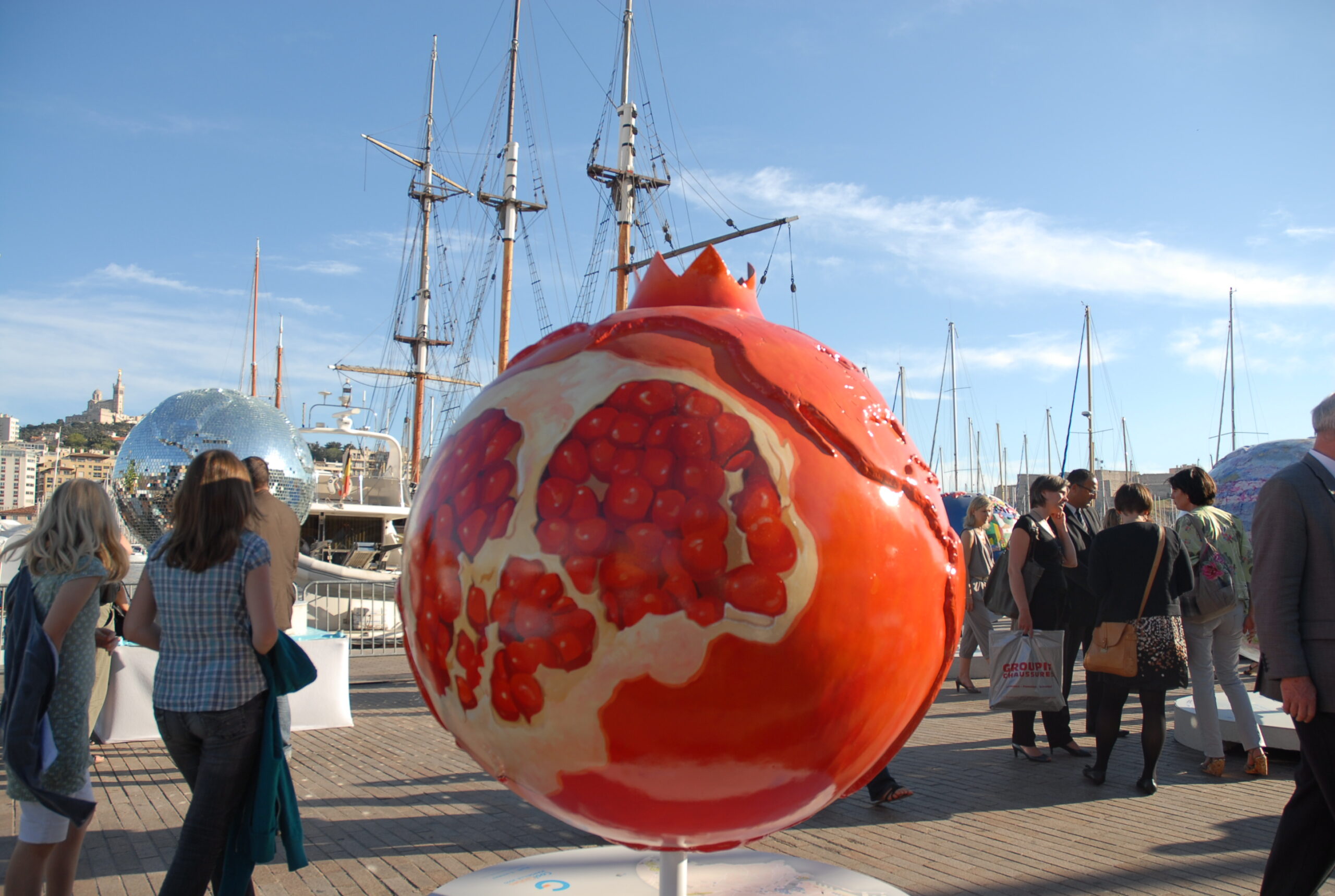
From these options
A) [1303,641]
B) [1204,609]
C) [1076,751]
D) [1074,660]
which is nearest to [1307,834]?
[1303,641]

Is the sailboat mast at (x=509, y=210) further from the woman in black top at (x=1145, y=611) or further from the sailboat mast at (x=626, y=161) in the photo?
the woman in black top at (x=1145, y=611)

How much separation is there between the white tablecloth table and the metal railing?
540cm

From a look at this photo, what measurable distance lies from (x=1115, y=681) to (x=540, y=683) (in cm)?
475

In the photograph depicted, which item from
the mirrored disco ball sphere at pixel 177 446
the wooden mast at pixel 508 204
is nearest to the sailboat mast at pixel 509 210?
the wooden mast at pixel 508 204

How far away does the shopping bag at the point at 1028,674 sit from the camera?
19.7 ft

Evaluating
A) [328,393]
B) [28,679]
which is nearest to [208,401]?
[28,679]

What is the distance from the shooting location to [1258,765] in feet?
19.5

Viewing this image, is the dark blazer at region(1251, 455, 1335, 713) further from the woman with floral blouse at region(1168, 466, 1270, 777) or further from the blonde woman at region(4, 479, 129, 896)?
the blonde woman at region(4, 479, 129, 896)

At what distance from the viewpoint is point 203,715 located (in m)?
3.17

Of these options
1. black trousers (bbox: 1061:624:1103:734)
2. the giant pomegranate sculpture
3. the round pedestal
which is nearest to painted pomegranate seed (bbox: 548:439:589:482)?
the giant pomegranate sculpture

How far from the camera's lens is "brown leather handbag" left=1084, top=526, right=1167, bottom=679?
18.0ft

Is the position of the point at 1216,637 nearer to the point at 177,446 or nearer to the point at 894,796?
the point at 894,796

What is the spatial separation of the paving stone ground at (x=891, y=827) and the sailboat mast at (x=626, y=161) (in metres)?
19.7

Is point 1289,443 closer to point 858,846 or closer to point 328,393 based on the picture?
point 858,846
